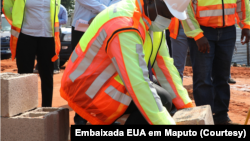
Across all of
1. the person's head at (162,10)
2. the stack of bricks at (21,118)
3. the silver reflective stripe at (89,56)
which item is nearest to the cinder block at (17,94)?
the stack of bricks at (21,118)

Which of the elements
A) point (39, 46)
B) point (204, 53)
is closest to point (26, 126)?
point (39, 46)

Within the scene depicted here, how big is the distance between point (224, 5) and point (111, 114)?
2005 millimetres

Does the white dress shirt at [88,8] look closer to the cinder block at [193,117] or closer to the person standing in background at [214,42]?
the person standing in background at [214,42]

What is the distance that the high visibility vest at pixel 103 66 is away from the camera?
236cm

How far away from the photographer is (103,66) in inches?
99.9

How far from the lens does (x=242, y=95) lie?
6.52m

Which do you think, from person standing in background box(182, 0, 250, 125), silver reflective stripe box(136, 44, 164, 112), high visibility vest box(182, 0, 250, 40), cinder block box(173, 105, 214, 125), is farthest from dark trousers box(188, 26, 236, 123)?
silver reflective stripe box(136, 44, 164, 112)

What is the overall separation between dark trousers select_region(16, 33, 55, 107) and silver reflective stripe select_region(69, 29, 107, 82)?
5.01ft

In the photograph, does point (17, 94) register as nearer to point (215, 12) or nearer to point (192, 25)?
point (192, 25)

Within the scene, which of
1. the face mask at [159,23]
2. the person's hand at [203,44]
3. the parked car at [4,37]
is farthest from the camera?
the parked car at [4,37]

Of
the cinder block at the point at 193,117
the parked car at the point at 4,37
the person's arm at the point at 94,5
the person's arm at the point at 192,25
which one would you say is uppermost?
the person's arm at the point at 94,5

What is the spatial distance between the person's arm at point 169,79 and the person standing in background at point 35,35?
168cm

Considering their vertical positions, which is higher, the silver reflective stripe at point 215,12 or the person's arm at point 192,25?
the silver reflective stripe at point 215,12

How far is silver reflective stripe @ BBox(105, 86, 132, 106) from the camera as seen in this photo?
99.7 inches
